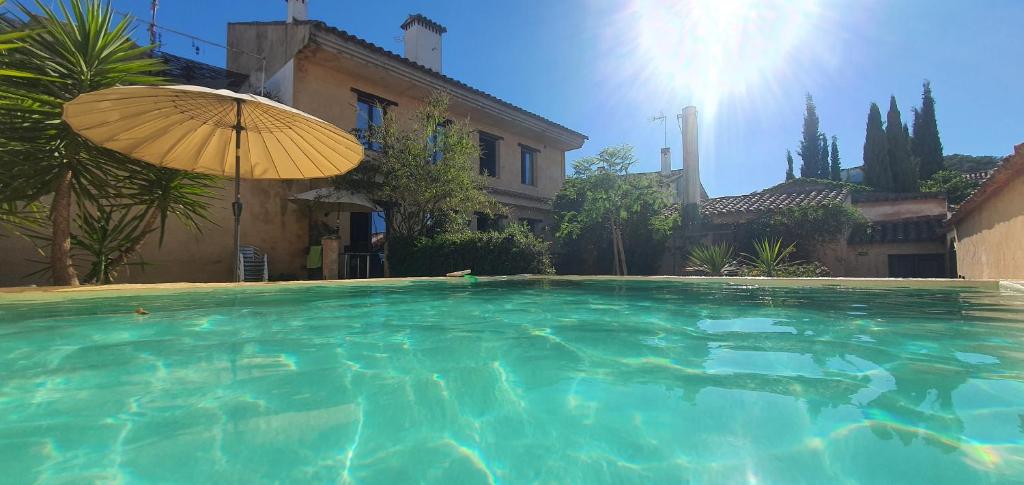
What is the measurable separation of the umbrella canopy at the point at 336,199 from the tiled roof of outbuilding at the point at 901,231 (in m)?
13.7

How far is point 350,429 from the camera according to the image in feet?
5.49

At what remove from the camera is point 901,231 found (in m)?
15.0

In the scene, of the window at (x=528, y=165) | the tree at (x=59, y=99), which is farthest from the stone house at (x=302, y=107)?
the tree at (x=59, y=99)

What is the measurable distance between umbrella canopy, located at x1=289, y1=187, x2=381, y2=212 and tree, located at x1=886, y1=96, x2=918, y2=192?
35.3 m

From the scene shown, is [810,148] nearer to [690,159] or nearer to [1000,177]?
[690,159]

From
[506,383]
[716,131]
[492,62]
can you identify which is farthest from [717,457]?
[716,131]

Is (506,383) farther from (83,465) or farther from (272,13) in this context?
(272,13)

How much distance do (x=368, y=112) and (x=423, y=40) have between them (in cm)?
410

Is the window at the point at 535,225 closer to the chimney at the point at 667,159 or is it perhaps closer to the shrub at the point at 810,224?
the shrub at the point at 810,224

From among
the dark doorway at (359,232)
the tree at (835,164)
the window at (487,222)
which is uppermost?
the tree at (835,164)

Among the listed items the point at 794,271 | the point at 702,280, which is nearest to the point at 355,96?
the point at 702,280

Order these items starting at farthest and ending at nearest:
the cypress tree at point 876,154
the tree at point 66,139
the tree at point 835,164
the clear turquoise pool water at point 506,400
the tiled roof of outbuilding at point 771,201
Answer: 1. the tree at point 835,164
2. the cypress tree at point 876,154
3. the tiled roof of outbuilding at point 771,201
4. the tree at point 66,139
5. the clear turquoise pool water at point 506,400

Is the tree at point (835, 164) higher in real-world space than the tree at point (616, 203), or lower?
higher

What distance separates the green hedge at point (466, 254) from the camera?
10.6 metres
